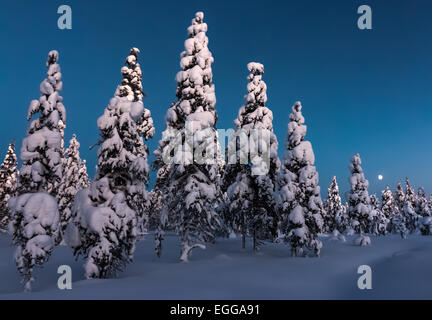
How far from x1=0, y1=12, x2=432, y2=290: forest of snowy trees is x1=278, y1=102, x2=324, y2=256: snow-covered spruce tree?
0.08m

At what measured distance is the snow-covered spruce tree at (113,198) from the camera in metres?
16.0

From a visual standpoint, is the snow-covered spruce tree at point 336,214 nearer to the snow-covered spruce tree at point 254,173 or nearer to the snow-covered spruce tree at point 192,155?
the snow-covered spruce tree at point 254,173

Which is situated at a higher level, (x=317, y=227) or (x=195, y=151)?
(x=195, y=151)

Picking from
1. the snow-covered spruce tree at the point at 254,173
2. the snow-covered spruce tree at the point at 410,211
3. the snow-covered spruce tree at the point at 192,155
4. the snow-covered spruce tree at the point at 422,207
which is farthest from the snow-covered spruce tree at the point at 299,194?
the snow-covered spruce tree at the point at 422,207

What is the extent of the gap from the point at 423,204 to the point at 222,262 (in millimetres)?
59173

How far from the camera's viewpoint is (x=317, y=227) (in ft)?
87.7

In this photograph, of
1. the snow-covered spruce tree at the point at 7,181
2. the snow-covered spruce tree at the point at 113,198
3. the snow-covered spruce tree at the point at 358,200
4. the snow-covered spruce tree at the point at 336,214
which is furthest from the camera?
the snow-covered spruce tree at the point at 336,214

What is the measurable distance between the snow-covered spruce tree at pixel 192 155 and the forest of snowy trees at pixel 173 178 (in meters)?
0.07

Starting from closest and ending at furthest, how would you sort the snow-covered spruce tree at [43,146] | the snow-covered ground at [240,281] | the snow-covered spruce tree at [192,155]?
the snow-covered ground at [240,281], the snow-covered spruce tree at [43,146], the snow-covered spruce tree at [192,155]

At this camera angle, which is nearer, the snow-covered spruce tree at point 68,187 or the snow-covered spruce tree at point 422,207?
the snow-covered spruce tree at point 68,187

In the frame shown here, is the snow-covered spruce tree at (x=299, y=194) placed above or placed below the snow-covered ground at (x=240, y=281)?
above
